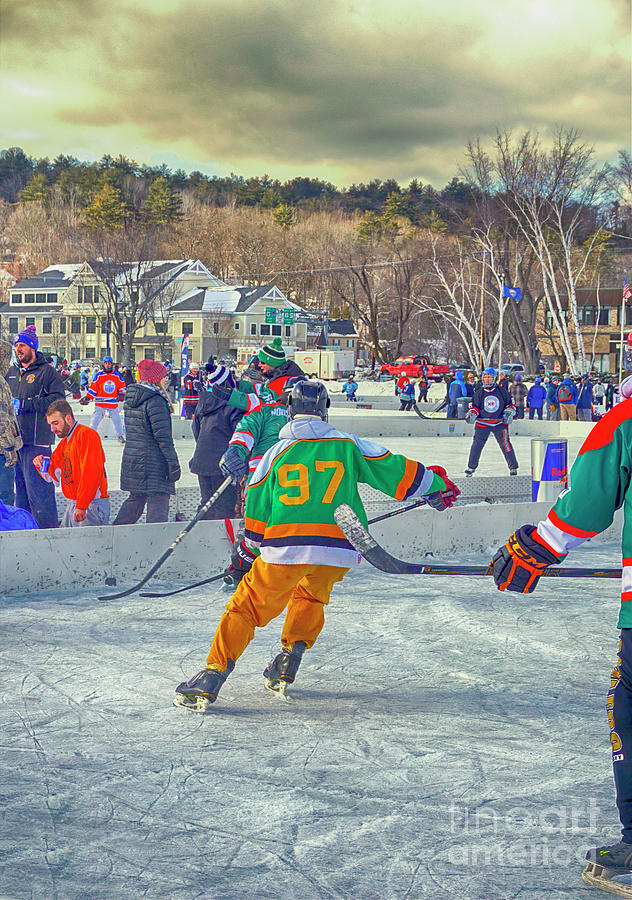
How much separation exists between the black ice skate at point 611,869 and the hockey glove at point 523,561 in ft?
2.57

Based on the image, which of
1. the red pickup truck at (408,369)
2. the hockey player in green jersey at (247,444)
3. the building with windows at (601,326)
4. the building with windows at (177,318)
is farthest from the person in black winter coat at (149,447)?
the building with windows at (601,326)

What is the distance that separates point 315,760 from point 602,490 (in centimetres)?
167

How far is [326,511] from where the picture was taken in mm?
4363

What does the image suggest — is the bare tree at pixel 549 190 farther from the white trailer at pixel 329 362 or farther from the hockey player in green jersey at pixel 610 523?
the hockey player in green jersey at pixel 610 523

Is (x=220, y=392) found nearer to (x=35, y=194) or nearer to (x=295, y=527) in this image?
(x=295, y=527)

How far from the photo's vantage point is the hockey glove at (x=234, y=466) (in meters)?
6.23

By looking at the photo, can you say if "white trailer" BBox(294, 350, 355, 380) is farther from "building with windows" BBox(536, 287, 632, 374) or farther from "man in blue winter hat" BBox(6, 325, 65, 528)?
"man in blue winter hat" BBox(6, 325, 65, 528)

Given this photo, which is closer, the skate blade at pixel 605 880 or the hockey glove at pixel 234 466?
the skate blade at pixel 605 880

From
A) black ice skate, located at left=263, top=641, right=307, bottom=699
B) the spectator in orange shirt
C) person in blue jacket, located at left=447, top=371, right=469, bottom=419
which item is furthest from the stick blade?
person in blue jacket, located at left=447, top=371, right=469, bottom=419

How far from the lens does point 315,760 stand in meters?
3.84

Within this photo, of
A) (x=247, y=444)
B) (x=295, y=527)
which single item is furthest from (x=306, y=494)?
(x=247, y=444)

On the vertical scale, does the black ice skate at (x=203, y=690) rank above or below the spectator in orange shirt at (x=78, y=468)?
below

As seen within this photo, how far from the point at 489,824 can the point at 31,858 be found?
1.46 meters

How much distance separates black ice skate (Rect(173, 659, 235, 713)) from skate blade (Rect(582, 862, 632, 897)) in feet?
6.37
